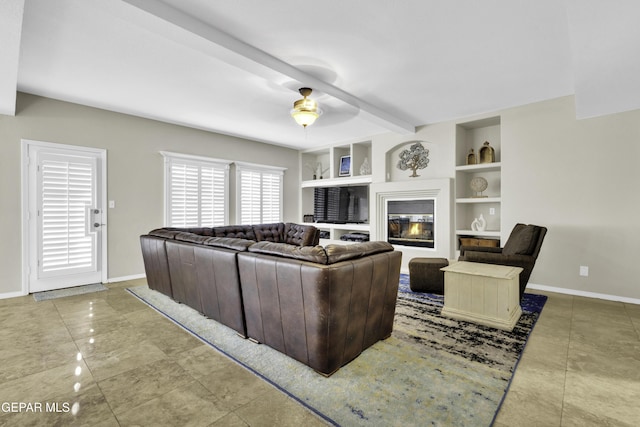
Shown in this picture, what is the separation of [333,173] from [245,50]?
4.28 metres

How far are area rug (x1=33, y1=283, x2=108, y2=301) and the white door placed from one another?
12 centimetres

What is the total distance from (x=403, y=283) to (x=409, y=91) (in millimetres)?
2641

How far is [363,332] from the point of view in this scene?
2.25 meters

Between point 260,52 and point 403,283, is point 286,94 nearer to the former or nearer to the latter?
point 260,52

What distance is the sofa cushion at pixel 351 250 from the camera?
6.56ft

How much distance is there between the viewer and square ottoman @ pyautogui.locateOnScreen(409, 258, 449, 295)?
3.88 meters

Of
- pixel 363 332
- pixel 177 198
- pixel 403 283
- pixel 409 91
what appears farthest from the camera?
pixel 177 198

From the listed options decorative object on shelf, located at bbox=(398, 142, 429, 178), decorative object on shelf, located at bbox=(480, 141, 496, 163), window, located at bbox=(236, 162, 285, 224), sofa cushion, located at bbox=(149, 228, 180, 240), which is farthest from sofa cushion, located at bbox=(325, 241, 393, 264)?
window, located at bbox=(236, 162, 285, 224)

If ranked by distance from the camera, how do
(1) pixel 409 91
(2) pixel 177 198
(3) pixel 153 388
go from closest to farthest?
(3) pixel 153 388 → (1) pixel 409 91 → (2) pixel 177 198

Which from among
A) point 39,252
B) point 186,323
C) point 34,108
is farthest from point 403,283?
point 34,108

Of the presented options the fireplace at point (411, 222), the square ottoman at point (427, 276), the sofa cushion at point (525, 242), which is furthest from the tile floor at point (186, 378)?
the fireplace at point (411, 222)

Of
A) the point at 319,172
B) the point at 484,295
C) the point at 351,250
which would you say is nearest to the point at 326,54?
the point at 351,250

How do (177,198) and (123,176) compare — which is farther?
(177,198)

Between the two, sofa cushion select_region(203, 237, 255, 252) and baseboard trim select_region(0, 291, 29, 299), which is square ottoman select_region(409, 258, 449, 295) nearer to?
sofa cushion select_region(203, 237, 255, 252)
